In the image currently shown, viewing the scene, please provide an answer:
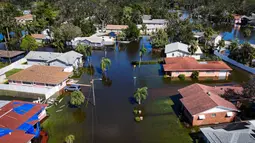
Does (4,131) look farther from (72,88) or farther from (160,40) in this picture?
(160,40)

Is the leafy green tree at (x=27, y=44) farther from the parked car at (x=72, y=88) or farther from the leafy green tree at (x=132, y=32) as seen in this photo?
the leafy green tree at (x=132, y=32)

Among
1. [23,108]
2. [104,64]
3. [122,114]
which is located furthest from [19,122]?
[104,64]

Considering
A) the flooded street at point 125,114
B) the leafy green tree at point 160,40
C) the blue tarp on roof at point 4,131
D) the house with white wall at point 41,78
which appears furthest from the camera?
the leafy green tree at point 160,40

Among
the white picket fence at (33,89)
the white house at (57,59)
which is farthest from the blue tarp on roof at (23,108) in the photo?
the white house at (57,59)

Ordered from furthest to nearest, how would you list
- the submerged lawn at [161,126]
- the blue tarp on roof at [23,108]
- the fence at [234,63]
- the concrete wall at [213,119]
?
the fence at [234,63]
the concrete wall at [213,119]
the blue tarp on roof at [23,108]
the submerged lawn at [161,126]

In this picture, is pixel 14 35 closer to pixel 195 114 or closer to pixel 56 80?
pixel 56 80

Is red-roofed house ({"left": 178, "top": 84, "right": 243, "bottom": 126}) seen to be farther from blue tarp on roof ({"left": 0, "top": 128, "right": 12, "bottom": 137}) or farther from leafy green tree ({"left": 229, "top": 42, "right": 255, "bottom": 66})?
leafy green tree ({"left": 229, "top": 42, "right": 255, "bottom": 66})

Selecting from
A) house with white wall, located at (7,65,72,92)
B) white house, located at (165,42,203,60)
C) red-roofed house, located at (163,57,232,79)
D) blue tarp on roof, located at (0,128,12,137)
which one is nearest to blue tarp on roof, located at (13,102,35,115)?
blue tarp on roof, located at (0,128,12,137)
